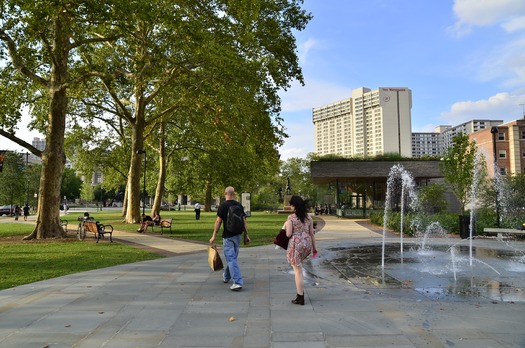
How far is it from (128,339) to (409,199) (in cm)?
3845

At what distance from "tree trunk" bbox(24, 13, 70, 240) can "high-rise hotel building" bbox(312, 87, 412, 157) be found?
233ft

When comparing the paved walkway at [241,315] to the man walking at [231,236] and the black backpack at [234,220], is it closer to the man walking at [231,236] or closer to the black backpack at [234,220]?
the man walking at [231,236]

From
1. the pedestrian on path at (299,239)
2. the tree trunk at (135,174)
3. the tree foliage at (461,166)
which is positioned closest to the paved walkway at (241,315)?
the pedestrian on path at (299,239)

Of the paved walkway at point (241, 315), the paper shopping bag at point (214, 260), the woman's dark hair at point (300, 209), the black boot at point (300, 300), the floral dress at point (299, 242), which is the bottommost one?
the paved walkway at point (241, 315)

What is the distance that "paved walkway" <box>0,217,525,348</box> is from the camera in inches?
174

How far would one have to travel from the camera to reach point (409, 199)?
3941 centimetres

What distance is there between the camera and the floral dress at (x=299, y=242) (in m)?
6.01

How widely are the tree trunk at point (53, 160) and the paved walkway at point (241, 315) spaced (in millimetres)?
10067

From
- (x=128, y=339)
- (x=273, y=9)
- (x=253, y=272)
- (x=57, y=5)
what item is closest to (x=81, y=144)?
(x=273, y=9)

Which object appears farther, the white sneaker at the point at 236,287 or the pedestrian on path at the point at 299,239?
the white sneaker at the point at 236,287

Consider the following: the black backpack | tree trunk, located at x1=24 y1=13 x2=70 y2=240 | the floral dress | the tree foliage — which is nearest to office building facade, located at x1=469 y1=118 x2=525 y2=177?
the tree foliage

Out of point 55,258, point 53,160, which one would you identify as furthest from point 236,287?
point 53,160

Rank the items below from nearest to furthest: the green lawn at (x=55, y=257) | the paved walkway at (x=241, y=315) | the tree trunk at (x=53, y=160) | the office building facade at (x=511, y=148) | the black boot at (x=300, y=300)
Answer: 1. the paved walkway at (x=241, y=315)
2. the black boot at (x=300, y=300)
3. the green lawn at (x=55, y=257)
4. the tree trunk at (x=53, y=160)
5. the office building facade at (x=511, y=148)

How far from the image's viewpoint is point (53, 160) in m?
17.1
